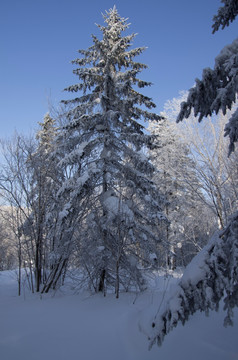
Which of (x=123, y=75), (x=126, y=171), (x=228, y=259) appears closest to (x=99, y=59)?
(x=123, y=75)

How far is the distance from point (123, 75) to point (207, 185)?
6186mm

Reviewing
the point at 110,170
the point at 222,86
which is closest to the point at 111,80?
the point at 110,170

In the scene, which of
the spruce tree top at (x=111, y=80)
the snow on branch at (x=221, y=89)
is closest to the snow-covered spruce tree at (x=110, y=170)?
the spruce tree top at (x=111, y=80)

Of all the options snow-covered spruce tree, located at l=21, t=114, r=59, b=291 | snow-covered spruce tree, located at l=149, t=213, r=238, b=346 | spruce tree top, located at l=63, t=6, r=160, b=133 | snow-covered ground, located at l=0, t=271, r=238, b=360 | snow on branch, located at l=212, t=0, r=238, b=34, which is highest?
spruce tree top, located at l=63, t=6, r=160, b=133

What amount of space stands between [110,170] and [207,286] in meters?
6.33

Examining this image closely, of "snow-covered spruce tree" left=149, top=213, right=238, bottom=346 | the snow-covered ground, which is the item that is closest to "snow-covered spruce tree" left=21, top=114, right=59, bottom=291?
the snow-covered ground

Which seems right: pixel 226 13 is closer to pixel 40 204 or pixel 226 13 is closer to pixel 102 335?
pixel 102 335

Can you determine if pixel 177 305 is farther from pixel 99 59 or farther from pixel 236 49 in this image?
A: pixel 99 59

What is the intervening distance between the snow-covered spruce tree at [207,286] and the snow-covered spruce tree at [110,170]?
4171 millimetres

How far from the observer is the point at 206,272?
2006mm

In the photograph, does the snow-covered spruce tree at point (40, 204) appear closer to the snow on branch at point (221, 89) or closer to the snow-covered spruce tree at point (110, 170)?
the snow-covered spruce tree at point (110, 170)

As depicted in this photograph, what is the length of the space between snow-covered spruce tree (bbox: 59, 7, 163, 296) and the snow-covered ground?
1523 mm

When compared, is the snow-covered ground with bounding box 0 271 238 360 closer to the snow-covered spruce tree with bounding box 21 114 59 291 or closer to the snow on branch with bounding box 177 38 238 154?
the snow-covered spruce tree with bounding box 21 114 59 291

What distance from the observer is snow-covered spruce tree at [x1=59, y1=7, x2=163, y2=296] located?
6.82 metres
